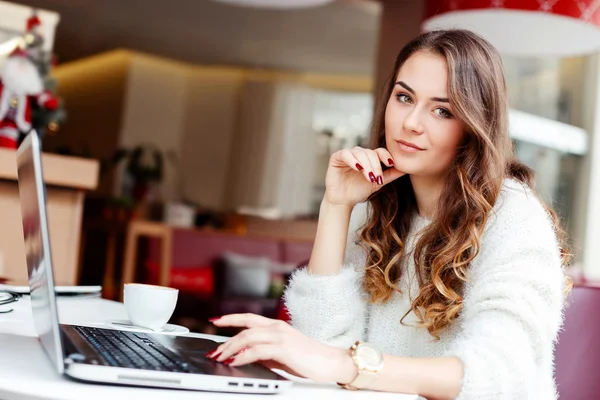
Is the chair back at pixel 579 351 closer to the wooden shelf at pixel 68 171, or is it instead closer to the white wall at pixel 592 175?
the wooden shelf at pixel 68 171

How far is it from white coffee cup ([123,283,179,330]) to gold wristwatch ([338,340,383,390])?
1.26 feet

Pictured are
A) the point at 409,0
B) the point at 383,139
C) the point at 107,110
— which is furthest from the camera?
the point at 107,110

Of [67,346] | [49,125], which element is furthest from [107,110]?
[67,346]

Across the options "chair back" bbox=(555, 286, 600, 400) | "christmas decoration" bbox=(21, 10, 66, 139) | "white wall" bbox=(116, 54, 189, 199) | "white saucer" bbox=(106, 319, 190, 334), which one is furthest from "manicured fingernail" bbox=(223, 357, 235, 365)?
"white wall" bbox=(116, 54, 189, 199)

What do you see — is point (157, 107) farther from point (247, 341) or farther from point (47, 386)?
point (47, 386)

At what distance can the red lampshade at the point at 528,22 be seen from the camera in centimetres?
300

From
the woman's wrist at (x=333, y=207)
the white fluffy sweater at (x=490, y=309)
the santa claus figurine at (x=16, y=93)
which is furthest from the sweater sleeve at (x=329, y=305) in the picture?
the santa claus figurine at (x=16, y=93)

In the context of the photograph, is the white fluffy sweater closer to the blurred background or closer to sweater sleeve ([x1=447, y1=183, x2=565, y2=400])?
sweater sleeve ([x1=447, y1=183, x2=565, y2=400])

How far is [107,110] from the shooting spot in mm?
10375

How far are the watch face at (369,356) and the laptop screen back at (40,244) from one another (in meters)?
0.37

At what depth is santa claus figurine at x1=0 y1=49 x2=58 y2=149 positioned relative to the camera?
314 cm

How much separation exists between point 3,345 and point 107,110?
9641 millimetres

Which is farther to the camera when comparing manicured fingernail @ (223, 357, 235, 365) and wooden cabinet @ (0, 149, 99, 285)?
wooden cabinet @ (0, 149, 99, 285)

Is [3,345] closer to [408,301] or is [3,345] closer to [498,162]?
[408,301]
